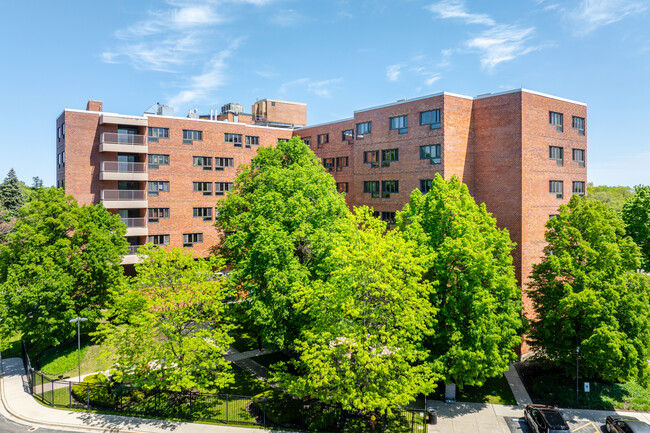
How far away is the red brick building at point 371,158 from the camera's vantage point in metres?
37.6

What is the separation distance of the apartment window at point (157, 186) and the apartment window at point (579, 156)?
41.4m

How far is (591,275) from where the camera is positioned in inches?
1102

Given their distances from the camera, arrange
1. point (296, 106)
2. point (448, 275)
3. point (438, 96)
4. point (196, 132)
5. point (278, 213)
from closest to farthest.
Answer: point (448, 275) → point (278, 213) → point (438, 96) → point (196, 132) → point (296, 106)

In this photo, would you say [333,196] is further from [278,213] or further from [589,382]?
[589,382]

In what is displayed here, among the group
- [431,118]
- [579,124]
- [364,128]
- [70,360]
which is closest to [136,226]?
[70,360]

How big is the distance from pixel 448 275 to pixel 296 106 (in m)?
56.5

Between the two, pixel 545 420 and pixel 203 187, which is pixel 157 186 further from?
pixel 545 420

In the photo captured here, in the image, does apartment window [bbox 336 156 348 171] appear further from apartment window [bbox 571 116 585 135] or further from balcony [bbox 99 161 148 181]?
apartment window [bbox 571 116 585 135]

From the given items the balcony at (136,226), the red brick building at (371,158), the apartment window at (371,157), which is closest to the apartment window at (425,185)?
the red brick building at (371,158)

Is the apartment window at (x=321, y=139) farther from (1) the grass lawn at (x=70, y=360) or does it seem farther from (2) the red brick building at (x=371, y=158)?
(1) the grass lawn at (x=70, y=360)

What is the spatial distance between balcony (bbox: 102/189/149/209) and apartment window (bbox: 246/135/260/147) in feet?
46.6

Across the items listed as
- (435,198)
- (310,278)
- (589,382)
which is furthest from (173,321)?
(589,382)

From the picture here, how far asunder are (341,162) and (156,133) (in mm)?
21204

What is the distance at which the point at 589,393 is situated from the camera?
1164 inches
